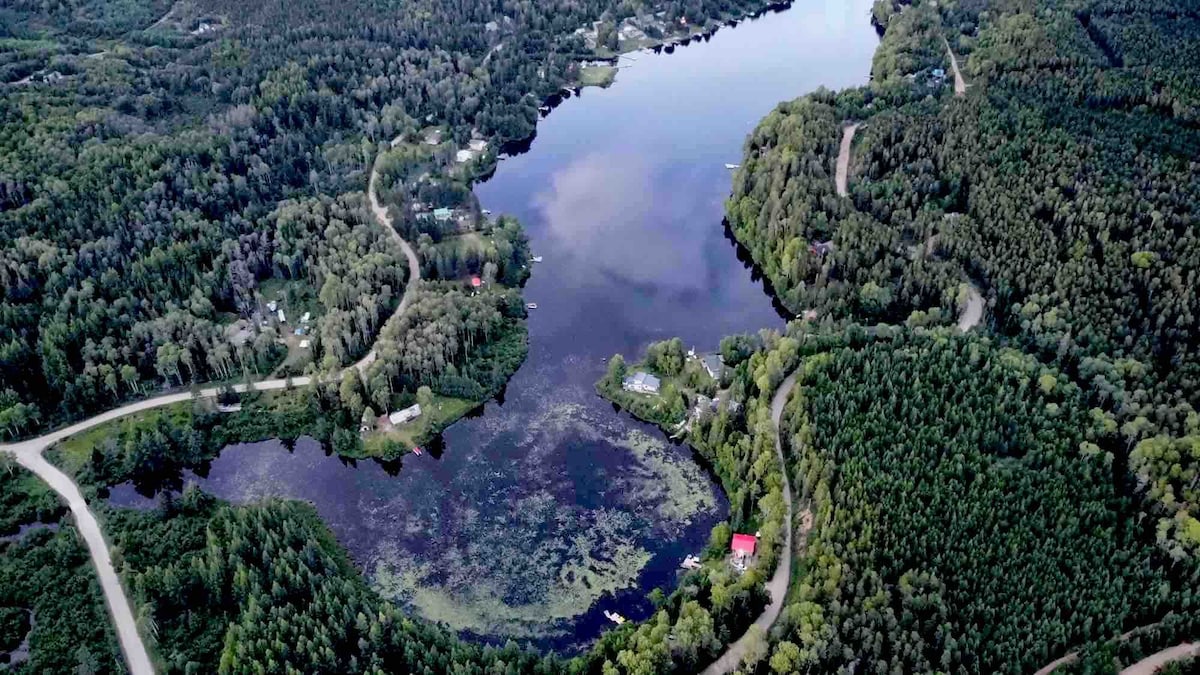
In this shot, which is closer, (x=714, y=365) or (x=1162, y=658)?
(x=1162, y=658)

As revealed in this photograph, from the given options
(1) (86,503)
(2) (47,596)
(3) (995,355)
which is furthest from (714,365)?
(2) (47,596)

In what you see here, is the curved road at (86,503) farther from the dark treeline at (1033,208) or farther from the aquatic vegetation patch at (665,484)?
the dark treeline at (1033,208)

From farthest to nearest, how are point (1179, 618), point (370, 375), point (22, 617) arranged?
point (370, 375) < point (22, 617) < point (1179, 618)

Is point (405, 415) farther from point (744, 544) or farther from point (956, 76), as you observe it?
point (956, 76)

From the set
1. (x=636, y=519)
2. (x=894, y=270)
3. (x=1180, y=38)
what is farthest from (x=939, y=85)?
(x=636, y=519)

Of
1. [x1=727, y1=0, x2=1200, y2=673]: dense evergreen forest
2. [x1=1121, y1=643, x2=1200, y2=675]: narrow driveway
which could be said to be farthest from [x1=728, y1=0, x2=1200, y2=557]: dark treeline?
[x1=1121, y1=643, x2=1200, y2=675]: narrow driveway

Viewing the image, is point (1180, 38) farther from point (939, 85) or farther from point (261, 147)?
point (261, 147)

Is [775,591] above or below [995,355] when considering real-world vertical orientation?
below

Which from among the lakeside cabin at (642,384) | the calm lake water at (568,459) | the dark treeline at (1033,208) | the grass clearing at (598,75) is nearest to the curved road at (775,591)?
the calm lake water at (568,459)
